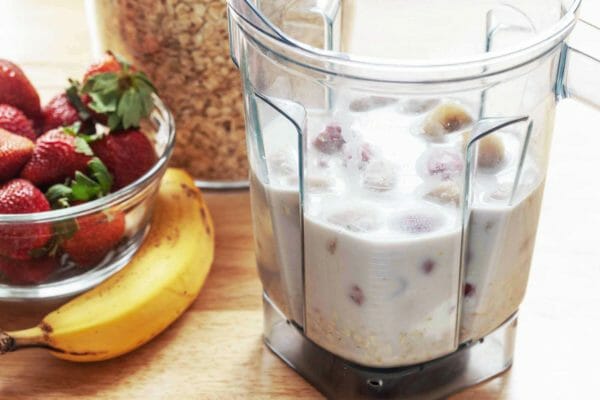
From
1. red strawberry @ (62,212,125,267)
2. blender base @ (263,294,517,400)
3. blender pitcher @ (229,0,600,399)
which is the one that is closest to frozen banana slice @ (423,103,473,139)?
blender pitcher @ (229,0,600,399)

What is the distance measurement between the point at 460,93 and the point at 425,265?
11cm

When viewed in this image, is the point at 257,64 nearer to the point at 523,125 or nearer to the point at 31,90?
the point at 523,125

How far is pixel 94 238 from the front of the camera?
2.45ft

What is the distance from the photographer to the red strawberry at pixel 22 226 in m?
0.72

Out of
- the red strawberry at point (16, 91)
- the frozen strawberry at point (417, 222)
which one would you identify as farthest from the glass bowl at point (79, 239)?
the frozen strawberry at point (417, 222)

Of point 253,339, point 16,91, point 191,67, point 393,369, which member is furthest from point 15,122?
point 393,369

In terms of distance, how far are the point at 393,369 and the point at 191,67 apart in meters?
0.33

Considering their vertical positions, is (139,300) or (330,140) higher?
(330,140)

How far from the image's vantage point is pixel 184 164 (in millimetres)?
888

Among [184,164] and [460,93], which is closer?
[460,93]

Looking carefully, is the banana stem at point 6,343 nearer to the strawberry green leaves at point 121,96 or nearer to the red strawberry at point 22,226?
the red strawberry at point 22,226

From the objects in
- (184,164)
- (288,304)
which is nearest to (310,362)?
(288,304)

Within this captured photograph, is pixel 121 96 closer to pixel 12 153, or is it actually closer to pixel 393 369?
pixel 12 153

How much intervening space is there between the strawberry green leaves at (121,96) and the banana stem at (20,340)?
0.18 meters
